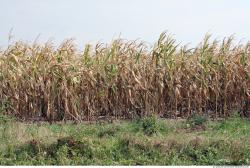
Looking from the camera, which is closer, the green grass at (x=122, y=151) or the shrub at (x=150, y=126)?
the green grass at (x=122, y=151)

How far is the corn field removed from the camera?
1311cm

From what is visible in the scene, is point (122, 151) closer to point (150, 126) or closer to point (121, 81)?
point (150, 126)

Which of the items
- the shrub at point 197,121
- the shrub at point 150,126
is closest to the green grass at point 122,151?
the shrub at point 150,126

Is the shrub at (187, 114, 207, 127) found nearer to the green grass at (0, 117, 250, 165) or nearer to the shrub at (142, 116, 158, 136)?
the shrub at (142, 116, 158, 136)

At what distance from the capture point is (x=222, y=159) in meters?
8.44

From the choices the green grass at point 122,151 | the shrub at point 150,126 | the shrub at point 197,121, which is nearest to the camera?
the green grass at point 122,151

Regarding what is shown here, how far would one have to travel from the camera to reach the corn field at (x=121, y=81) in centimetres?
1311

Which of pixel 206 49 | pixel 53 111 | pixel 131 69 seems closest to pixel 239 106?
pixel 206 49

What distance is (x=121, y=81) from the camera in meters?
13.3

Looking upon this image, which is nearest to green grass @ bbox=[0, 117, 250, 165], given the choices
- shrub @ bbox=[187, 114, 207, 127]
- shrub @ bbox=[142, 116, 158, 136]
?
shrub @ bbox=[142, 116, 158, 136]

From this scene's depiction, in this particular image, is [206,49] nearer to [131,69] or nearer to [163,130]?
[131,69]

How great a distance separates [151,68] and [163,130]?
2.60m

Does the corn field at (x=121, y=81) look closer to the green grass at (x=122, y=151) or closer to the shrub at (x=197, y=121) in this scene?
the shrub at (x=197, y=121)

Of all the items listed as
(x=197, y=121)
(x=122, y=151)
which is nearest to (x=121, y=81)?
(x=197, y=121)
